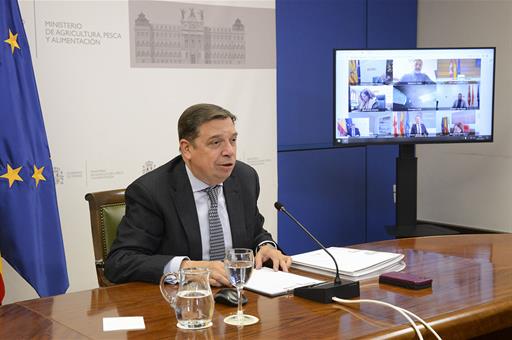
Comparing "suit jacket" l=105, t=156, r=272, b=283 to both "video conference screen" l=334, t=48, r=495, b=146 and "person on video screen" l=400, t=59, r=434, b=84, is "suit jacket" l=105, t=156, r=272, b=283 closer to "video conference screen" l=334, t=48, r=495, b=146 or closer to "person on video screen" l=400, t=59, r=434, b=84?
"video conference screen" l=334, t=48, r=495, b=146

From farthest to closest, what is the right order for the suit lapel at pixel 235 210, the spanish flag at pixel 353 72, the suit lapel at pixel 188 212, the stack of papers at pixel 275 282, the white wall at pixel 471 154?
the white wall at pixel 471 154 < the spanish flag at pixel 353 72 < the suit lapel at pixel 235 210 < the suit lapel at pixel 188 212 < the stack of papers at pixel 275 282

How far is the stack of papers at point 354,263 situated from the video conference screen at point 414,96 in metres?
1.96

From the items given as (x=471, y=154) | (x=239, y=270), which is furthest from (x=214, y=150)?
(x=471, y=154)

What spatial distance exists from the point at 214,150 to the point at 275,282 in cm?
55

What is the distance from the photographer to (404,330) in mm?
1691

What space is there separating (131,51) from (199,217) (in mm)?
1579

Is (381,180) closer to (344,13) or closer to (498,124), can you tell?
(498,124)

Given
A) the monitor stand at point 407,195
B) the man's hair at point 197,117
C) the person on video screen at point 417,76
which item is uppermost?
the person on video screen at point 417,76

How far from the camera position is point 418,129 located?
4.37m

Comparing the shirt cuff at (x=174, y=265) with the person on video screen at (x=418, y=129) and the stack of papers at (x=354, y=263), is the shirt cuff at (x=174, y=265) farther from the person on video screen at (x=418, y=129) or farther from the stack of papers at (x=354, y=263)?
the person on video screen at (x=418, y=129)

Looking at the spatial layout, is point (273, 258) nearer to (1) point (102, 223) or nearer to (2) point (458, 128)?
(1) point (102, 223)

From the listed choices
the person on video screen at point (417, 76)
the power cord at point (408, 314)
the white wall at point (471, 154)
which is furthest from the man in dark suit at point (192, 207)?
the white wall at point (471, 154)

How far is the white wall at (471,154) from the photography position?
4.80 metres

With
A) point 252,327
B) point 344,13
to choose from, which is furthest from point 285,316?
point 344,13
